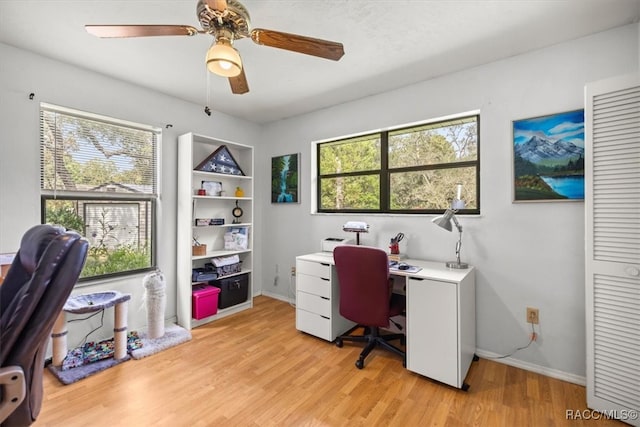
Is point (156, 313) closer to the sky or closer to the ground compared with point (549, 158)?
closer to the ground

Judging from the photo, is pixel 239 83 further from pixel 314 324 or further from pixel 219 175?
pixel 314 324

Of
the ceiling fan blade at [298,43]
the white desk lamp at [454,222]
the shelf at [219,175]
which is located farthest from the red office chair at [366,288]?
the shelf at [219,175]

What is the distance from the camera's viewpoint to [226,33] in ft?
4.98

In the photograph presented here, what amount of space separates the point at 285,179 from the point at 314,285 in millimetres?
1617

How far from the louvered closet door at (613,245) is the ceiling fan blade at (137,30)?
2.40 m

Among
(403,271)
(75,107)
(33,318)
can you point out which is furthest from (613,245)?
(75,107)

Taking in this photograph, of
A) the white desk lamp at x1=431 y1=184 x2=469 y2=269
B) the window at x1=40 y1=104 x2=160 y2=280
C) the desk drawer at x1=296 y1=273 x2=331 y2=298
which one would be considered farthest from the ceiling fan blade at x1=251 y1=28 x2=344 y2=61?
the window at x1=40 y1=104 x2=160 y2=280

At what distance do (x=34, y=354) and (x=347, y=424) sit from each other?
1511 mm

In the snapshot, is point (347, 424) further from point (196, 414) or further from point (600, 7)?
point (600, 7)

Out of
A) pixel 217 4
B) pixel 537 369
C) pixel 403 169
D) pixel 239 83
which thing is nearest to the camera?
pixel 217 4

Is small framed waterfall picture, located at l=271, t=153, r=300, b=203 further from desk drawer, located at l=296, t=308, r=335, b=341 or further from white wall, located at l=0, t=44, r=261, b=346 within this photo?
desk drawer, located at l=296, t=308, r=335, b=341

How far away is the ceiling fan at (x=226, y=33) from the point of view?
1.42 metres

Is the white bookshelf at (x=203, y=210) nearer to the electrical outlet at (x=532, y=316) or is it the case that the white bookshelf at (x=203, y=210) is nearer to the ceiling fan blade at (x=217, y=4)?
the ceiling fan blade at (x=217, y=4)

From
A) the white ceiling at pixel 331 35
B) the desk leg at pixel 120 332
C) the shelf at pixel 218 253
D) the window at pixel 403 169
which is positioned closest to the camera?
the white ceiling at pixel 331 35
